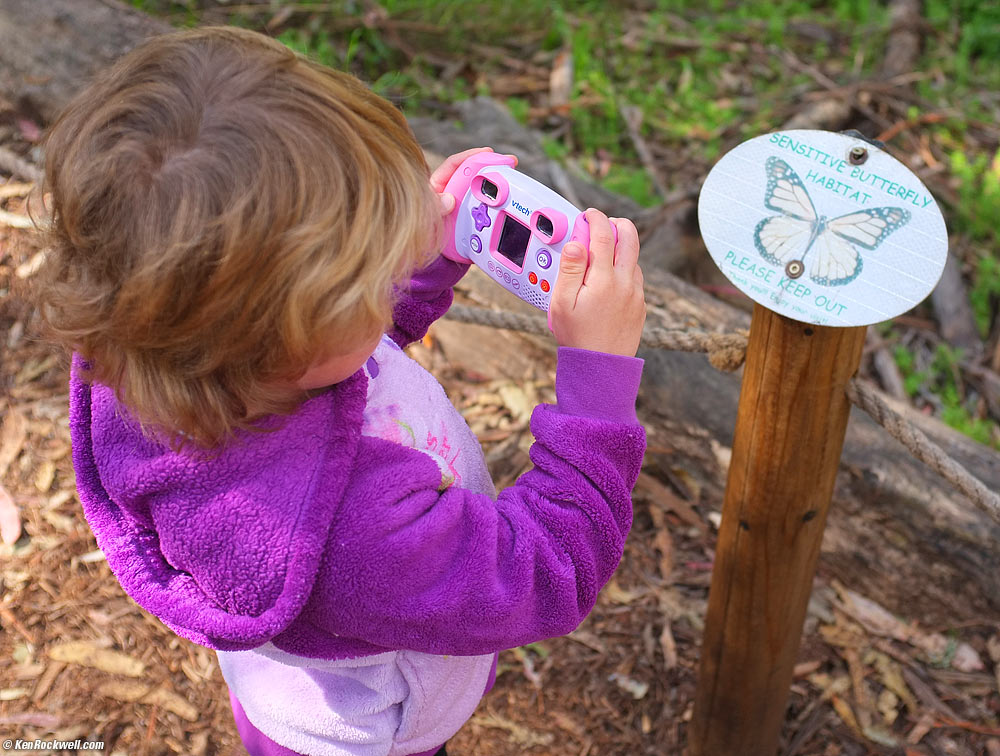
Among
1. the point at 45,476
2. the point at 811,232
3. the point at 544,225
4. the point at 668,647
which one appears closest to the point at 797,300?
the point at 811,232

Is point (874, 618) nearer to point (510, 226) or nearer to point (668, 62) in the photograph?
point (510, 226)

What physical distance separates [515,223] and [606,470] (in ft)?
1.10

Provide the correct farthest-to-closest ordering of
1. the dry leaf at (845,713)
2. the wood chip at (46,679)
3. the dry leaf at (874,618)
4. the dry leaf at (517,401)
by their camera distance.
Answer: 1. the dry leaf at (517,401)
2. the dry leaf at (874,618)
3. the dry leaf at (845,713)
4. the wood chip at (46,679)

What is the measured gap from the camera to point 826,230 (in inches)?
44.6

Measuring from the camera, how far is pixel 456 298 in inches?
90.7

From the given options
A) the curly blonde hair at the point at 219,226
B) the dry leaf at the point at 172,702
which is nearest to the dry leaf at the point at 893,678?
the dry leaf at the point at 172,702

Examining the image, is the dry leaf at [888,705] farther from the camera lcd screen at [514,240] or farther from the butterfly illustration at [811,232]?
the camera lcd screen at [514,240]

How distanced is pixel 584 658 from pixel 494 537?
1.28 metres

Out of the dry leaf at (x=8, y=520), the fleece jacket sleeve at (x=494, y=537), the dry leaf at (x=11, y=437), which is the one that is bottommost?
the dry leaf at (x=8, y=520)

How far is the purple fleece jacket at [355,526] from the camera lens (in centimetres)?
85

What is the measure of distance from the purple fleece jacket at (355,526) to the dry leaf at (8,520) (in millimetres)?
1296

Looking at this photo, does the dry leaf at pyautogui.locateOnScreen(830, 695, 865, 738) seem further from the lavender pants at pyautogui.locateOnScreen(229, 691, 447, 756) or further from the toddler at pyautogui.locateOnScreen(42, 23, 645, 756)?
the toddler at pyautogui.locateOnScreen(42, 23, 645, 756)

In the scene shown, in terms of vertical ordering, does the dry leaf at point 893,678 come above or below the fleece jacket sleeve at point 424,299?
below

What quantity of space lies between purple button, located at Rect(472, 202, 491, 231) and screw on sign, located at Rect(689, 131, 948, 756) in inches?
11.4
